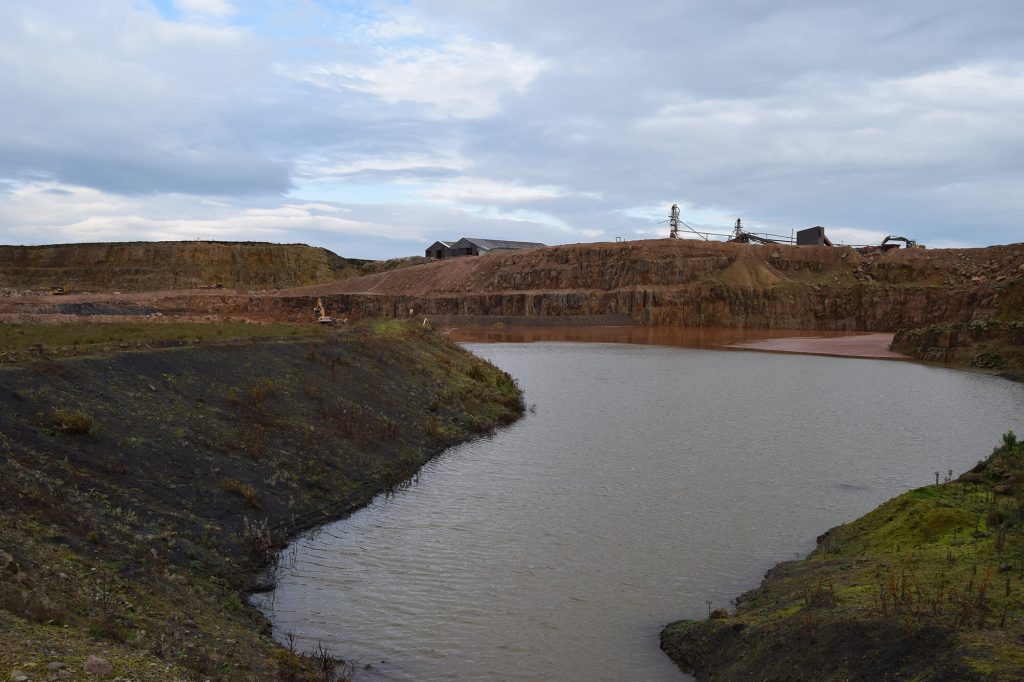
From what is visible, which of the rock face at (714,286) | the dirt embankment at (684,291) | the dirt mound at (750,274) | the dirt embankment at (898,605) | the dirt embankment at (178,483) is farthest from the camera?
the dirt mound at (750,274)

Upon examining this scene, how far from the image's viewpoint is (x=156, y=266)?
11781 centimetres

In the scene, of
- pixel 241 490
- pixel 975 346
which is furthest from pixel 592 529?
pixel 975 346

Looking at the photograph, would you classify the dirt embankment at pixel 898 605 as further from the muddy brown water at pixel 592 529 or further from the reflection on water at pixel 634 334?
the reflection on water at pixel 634 334

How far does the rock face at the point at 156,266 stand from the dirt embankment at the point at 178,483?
102 m

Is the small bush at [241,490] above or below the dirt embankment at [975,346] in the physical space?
below

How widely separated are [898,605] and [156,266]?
409 ft

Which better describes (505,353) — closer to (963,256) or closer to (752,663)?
(752,663)

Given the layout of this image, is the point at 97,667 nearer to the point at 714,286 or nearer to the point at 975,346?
the point at 975,346

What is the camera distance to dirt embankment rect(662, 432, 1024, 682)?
7.20 meters

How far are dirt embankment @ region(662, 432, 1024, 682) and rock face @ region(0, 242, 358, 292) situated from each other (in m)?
115

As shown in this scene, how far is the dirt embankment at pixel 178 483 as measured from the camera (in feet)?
26.4

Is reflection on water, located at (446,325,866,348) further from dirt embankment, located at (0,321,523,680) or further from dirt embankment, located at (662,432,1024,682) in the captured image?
dirt embankment, located at (662,432,1024,682)

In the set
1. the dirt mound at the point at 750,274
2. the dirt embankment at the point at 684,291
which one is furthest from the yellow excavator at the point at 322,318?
the dirt mound at the point at 750,274

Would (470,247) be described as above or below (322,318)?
above
